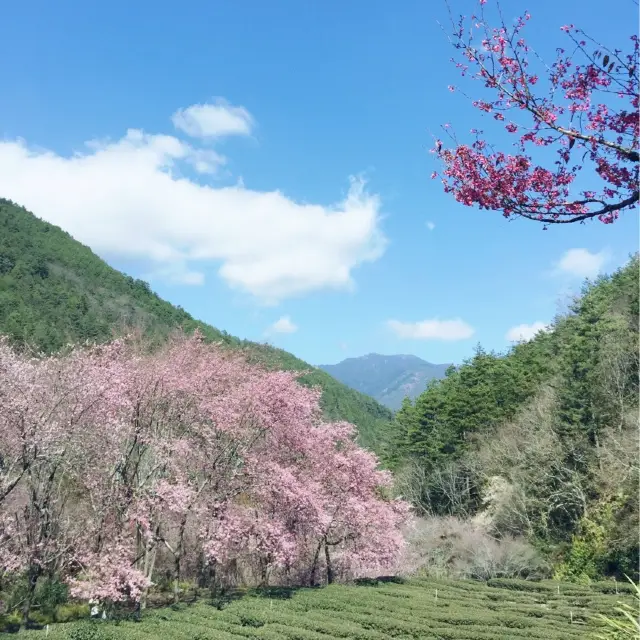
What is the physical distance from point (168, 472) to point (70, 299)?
218ft

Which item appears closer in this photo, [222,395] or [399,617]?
[399,617]

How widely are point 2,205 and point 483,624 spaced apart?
11336cm

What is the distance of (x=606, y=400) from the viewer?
1256 inches

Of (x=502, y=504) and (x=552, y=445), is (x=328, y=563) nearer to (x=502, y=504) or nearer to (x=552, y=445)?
(x=502, y=504)

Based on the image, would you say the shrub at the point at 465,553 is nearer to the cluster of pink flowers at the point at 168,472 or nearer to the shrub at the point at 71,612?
the cluster of pink flowers at the point at 168,472

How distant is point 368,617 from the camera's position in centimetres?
1634

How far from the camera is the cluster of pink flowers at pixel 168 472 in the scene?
14578 millimetres

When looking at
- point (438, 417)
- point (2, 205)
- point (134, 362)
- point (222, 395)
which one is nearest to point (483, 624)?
point (222, 395)

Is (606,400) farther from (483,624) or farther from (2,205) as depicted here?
(2,205)

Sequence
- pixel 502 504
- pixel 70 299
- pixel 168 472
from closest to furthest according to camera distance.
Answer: pixel 168 472 < pixel 502 504 < pixel 70 299

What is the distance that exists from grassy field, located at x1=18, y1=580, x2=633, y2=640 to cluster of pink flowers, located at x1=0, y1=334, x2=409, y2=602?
170 cm

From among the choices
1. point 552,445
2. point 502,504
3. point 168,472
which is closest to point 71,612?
point 168,472

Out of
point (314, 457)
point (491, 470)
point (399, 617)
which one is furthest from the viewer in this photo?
point (491, 470)

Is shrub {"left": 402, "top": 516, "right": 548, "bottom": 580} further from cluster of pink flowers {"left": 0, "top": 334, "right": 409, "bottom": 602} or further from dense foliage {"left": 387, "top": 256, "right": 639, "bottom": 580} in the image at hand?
cluster of pink flowers {"left": 0, "top": 334, "right": 409, "bottom": 602}
